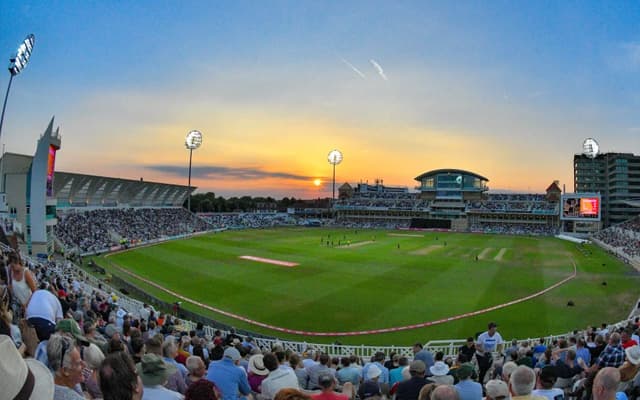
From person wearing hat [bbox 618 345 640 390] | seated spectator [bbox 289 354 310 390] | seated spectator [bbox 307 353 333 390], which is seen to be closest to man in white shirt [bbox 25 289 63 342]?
seated spectator [bbox 289 354 310 390]

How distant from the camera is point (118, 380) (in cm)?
281

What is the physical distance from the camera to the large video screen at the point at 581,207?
6631 cm

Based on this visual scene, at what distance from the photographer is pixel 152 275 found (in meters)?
30.5

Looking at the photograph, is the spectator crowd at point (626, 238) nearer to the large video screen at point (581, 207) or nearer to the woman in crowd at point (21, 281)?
the large video screen at point (581, 207)

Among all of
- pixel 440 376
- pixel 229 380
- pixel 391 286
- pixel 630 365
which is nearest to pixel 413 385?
pixel 440 376

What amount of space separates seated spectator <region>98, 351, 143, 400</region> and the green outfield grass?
1493cm

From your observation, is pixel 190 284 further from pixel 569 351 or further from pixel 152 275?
pixel 569 351

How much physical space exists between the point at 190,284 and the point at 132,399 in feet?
85.2

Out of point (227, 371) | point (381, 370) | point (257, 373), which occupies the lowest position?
point (381, 370)

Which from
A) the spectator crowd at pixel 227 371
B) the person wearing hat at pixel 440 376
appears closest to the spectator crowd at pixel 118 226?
the spectator crowd at pixel 227 371

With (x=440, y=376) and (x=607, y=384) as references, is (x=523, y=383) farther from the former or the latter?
(x=440, y=376)

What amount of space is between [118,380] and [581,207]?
77.4 m

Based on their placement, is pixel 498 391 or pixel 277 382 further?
pixel 277 382

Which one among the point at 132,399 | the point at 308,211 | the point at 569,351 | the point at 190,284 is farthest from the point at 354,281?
the point at 308,211
